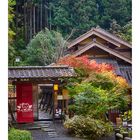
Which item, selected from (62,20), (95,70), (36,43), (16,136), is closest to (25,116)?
(95,70)

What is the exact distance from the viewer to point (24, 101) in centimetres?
1180

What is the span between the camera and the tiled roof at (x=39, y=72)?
11.3 metres

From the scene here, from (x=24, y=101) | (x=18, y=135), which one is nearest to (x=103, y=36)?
(x=24, y=101)

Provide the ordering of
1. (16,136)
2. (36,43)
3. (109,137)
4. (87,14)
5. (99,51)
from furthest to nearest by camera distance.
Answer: (87,14)
(36,43)
(99,51)
(109,137)
(16,136)

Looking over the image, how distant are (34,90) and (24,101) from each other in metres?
0.51

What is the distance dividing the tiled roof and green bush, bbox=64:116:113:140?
177 centimetres

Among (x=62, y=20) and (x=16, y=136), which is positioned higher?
(x=62, y=20)

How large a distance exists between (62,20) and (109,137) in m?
17.0

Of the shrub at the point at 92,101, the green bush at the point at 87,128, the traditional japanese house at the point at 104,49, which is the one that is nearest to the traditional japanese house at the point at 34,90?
the shrub at the point at 92,101

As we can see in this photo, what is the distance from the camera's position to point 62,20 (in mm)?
26172

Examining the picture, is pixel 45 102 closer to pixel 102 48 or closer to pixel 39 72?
pixel 39 72

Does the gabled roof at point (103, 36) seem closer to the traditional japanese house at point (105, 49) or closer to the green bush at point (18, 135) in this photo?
the traditional japanese house at point (105, 49)

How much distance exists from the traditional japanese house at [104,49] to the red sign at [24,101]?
307 cm
